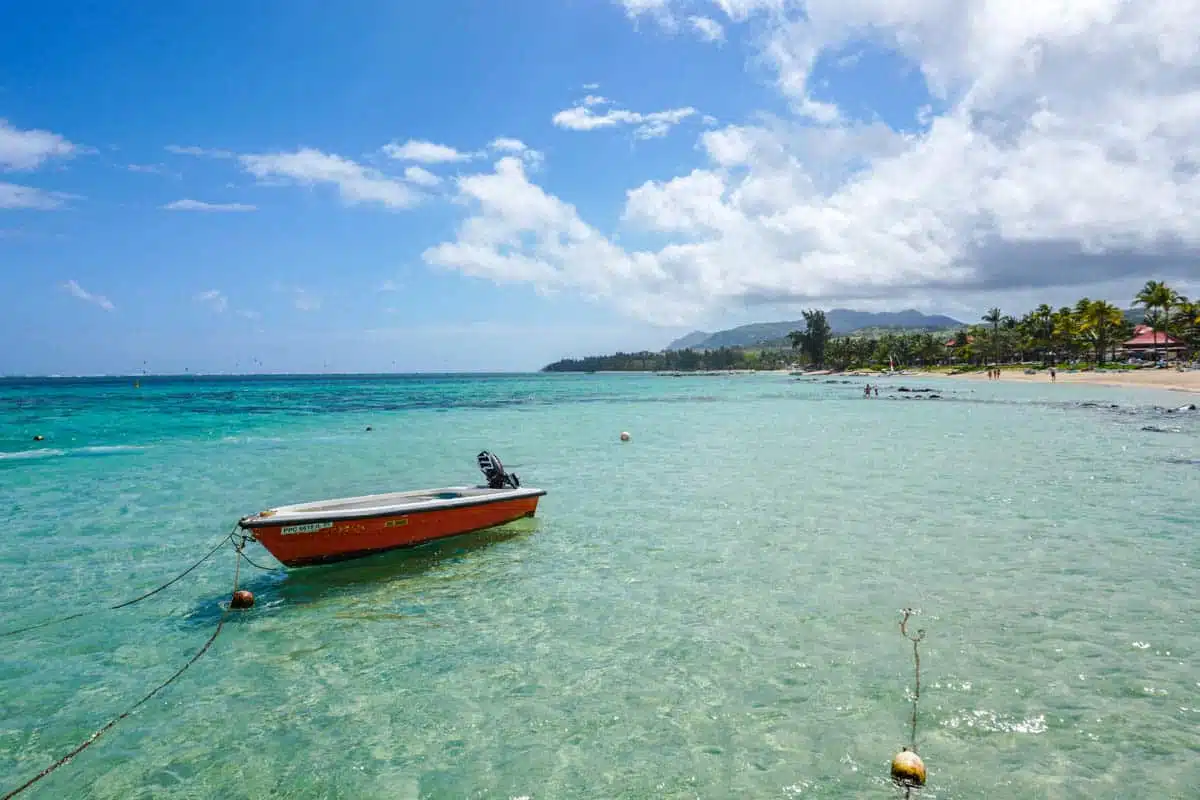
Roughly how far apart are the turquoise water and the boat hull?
18.4 inches

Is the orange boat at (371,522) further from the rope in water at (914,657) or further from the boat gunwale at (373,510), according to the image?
the rope in water at (914,657)

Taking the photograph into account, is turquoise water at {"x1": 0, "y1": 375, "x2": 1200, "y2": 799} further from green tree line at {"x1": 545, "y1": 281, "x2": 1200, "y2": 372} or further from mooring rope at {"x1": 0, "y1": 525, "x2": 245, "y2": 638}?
green tree line at {"x1": 545, "y1": 281, "x2": 1200, "y2": 372}

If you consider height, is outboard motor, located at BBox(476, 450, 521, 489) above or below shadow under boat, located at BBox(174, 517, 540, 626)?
above

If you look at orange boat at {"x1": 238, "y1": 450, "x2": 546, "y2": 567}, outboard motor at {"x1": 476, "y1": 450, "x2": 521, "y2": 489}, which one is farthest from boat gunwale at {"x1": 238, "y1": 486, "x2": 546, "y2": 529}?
outboard motor at {"x1": 476, "y1": 450, "x2": 521, "y2": 489}

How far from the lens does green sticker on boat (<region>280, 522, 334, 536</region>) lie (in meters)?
11.9

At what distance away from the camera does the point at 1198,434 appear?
3173 centimetres

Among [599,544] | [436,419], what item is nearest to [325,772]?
[599,544]

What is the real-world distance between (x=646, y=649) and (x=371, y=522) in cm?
634

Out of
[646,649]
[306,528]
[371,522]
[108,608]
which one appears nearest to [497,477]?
[371,522]

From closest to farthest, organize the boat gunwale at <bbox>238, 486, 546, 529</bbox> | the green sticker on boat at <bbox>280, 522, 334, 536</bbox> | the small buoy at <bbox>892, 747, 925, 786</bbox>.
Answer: the small buoy at <bbox>892, 747, 925, 786</bbox>, the boat gunwale at <bbox>238, 486, 546, 529</bbox>, the green sticker on boat at <bbox>280, 522, 334, 536</bbox>

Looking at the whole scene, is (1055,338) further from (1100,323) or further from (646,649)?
(646,649)

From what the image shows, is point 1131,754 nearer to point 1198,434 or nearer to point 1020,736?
point 1020,736

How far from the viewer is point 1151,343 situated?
11844 centimetres

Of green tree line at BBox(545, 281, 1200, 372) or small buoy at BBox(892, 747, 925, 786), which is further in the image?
green tree line at BBox(545, 281, 1200, 372)
